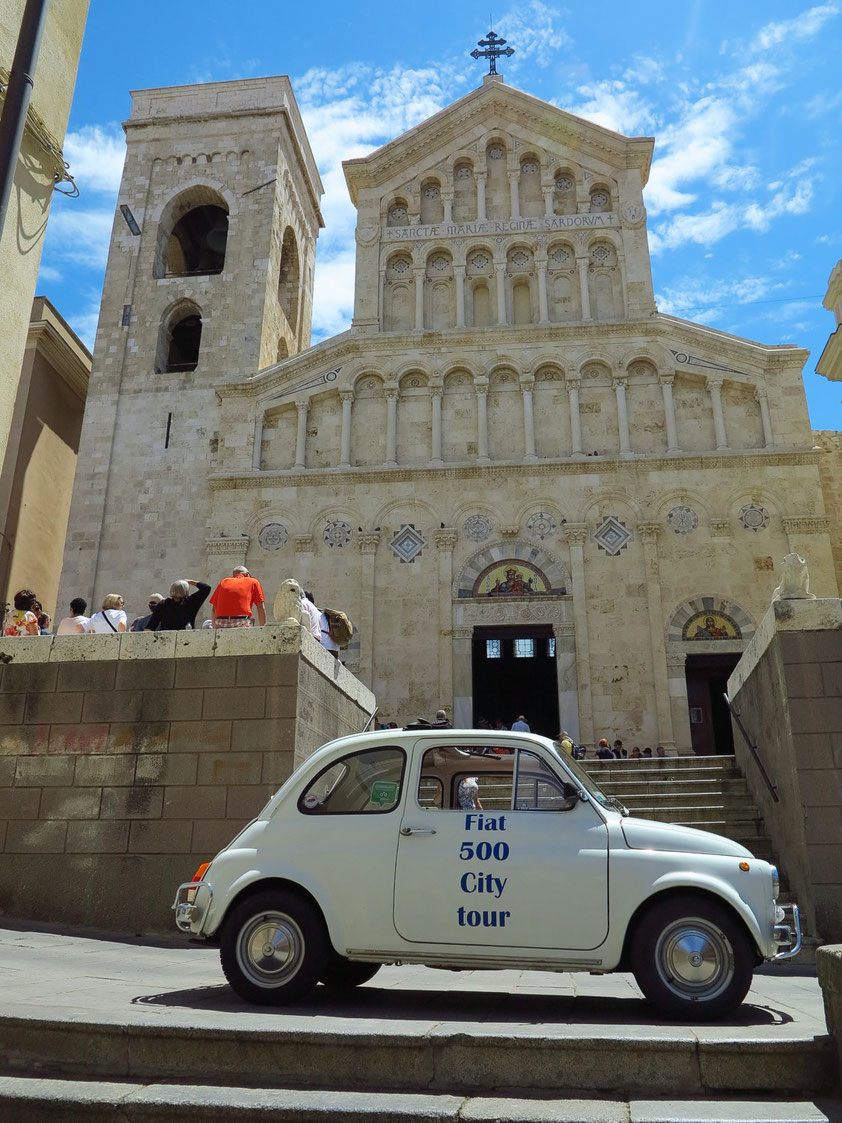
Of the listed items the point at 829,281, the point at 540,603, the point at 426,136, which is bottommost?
the point at 540,603

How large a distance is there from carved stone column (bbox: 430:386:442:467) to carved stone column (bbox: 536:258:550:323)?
3.50 metres

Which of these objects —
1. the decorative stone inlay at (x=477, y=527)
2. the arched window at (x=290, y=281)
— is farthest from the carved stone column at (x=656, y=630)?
the arched window at (x=290, y=281)

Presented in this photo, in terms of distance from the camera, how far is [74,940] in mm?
9312

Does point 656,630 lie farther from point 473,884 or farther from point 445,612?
point 473,884

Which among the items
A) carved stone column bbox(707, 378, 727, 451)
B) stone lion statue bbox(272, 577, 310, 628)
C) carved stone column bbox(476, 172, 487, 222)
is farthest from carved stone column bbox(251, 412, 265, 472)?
stone lion statue bbox(272, 577, 310, 628)

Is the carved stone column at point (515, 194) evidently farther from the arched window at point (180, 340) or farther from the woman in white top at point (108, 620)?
the woman in white top at point (108, 620)

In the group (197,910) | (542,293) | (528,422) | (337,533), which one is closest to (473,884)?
(197,910)

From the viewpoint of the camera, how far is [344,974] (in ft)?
20.1

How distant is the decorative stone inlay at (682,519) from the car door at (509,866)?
17166 millimetres

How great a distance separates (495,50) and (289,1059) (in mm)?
30619

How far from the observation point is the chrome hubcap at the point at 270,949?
18.3 feet

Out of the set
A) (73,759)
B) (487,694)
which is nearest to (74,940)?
(73,759)

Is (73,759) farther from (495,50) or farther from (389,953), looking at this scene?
(495,50)

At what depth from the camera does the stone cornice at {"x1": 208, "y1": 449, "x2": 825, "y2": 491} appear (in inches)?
874
